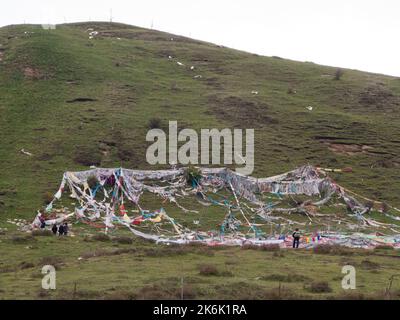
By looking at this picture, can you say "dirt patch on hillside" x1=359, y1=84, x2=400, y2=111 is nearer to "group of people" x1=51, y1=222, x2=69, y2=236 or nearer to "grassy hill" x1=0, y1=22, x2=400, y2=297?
"grassy hill" x1=0, y1=22, x2=400, y2=297

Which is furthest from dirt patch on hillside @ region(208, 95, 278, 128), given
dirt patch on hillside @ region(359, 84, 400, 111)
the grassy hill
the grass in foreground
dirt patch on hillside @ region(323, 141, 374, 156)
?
the grass in foreground

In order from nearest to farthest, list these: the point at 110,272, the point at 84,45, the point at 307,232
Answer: the point at 110,272, the point at 307,232, the point at 84,45

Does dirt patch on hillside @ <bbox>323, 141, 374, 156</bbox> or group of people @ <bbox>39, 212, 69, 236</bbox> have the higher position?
dirt patch on hillside @ <bbox>323, 141, 374, 156</bbox>

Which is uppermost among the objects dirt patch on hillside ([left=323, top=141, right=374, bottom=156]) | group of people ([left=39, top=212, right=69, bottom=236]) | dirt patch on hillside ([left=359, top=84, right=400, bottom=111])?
dirt patch on hillside ([left=359, top=84, right=400, bottom=111])

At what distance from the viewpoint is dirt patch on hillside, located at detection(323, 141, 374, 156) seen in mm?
59375

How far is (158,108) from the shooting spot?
214 feet

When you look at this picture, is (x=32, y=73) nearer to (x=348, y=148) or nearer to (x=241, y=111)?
(x=241, y=111)

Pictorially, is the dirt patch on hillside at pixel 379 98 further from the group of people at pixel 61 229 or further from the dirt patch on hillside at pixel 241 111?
the group of people at pixel 61 229

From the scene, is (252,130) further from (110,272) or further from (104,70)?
(110,272)

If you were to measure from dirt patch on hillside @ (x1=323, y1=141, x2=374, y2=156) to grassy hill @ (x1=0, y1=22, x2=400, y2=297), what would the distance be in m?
0.10

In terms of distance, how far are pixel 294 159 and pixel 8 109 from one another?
25641 millimetres

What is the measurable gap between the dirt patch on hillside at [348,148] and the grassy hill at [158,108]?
0.32 feet

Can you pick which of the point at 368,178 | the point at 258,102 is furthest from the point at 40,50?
the point at 368,178

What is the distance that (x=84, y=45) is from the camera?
275ft
